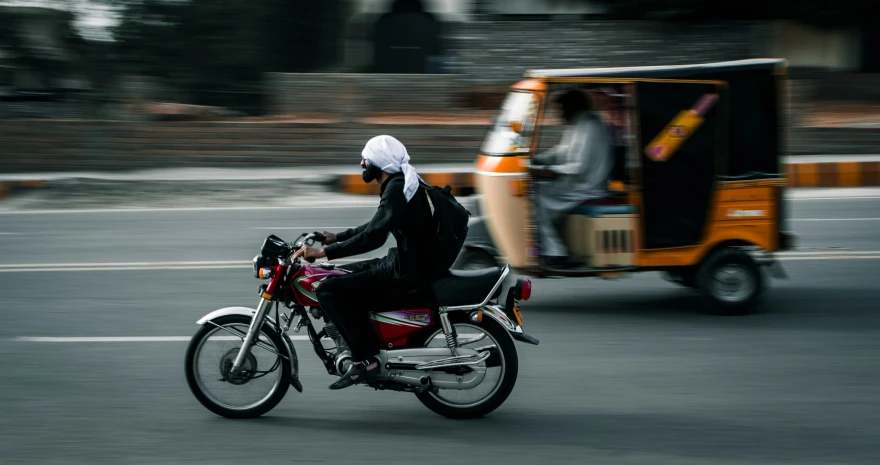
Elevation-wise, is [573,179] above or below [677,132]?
below

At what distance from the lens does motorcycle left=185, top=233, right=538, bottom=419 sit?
17.3 feet

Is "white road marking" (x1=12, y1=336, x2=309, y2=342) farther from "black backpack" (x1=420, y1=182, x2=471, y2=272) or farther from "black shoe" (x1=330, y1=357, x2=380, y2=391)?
"black backpack" (x1=420, y1=182, x2=471, y2=272)

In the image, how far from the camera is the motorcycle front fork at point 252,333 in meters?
5.29

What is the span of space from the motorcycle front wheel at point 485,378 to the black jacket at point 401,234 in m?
0.35

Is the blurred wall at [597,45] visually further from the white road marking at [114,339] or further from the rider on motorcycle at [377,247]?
the rider on motorcycle at [377,247]

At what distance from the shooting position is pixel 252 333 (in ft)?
17.4

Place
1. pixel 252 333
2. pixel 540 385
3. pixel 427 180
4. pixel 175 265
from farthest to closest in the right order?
pixel 427 180 → pixel 175 265 → pixel 540 385 → pixel 252 333

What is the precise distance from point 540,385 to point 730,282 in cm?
243

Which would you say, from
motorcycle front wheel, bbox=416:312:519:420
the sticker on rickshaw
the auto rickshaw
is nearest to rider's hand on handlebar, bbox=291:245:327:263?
motorcycle front wheel, bbox=416:312:519:420

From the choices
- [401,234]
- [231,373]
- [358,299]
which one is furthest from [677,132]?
[231,373]

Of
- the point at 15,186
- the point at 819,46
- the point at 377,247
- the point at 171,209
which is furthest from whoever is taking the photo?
the point at 819,46

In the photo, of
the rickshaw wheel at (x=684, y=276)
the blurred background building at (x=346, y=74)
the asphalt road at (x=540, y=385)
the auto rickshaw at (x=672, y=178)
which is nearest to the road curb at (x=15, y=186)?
the blurred background building at (x=346, y=74)

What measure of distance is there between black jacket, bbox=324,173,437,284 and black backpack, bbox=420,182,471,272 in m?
0.04

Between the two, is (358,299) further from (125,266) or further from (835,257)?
(835,257)
